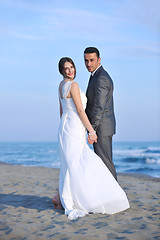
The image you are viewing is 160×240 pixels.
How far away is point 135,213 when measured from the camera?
3.93m

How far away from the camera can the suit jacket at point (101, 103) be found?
3996 mm

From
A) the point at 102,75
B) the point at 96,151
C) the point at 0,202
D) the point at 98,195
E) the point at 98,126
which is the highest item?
the point at 102,75

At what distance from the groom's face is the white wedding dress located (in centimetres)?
44

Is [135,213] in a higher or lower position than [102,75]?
→ lower

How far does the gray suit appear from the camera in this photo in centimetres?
400

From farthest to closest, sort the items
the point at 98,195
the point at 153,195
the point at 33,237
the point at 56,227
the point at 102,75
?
the point at 153,195, the point at 102,75, the point at 98,195, the point at 56,227, the point at 33,237

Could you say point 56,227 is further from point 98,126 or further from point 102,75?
point 102,75

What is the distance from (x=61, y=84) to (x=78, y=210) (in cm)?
176

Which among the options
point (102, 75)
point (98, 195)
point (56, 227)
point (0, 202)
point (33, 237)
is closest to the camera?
point (33, 237)

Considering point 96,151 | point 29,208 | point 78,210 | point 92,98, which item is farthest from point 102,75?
point 29,208

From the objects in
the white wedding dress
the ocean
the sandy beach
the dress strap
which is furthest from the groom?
the ocean

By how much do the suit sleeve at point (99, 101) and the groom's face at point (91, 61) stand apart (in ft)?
0.80

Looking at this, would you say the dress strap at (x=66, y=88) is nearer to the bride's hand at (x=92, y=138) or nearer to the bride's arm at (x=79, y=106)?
the bride's arm at (x=79, y=106)

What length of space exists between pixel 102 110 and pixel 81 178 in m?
0.97
